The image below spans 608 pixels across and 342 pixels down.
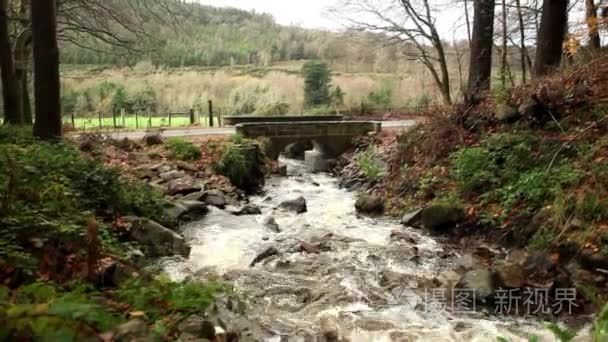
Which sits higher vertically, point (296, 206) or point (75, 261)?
point (75, 261)

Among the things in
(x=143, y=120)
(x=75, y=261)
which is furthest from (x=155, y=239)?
(x=143, y=120)

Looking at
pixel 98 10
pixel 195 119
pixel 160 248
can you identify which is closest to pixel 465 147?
pixel 160 248

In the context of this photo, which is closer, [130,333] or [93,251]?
[130,333]

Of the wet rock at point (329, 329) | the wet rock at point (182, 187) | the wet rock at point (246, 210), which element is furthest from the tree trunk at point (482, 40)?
the wet rock at point (329, 329)

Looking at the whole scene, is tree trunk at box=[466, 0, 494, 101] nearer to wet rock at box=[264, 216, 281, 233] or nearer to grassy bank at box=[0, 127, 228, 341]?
wet rock at box=[264, 216, 281, 233]

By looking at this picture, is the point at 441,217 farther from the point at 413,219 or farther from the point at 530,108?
the point at 530,108

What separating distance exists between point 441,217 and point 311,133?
8.47 m

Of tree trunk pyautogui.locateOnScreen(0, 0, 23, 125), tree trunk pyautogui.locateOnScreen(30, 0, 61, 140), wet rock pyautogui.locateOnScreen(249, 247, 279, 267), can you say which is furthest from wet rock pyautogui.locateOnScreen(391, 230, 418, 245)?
tree trunk pyautogui.locateOnScreen(0, 0, 23, 125)

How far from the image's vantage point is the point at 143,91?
1232 inches

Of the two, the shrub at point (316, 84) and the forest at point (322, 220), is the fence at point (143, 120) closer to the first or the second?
the shrub at point (316, 84)

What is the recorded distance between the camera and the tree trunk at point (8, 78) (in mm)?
10271

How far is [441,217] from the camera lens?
752 cm

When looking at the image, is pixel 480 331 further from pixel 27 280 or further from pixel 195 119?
pixel 195 119

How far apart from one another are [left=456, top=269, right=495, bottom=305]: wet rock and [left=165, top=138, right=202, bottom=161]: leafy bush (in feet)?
26.7
